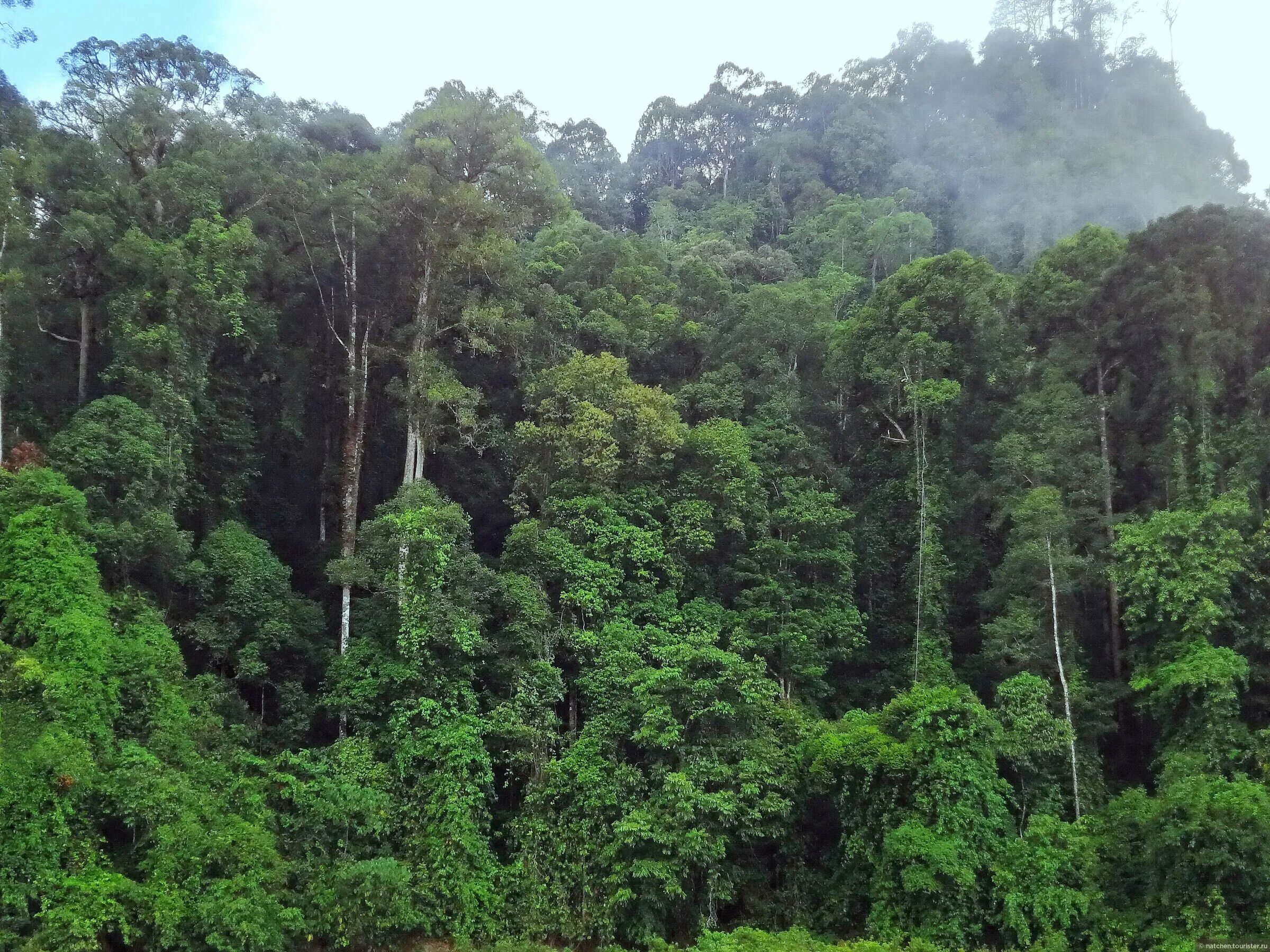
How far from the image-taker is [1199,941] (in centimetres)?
1066

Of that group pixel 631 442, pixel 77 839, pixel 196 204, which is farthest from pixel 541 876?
pixel 196 204

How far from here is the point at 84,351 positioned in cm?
1569

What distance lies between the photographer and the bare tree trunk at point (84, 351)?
51.1ft

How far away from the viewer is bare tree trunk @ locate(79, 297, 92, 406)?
51.1 ft

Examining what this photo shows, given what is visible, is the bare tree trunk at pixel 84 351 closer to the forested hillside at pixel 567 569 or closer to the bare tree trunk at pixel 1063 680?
the forested hillside at pixel 567 569

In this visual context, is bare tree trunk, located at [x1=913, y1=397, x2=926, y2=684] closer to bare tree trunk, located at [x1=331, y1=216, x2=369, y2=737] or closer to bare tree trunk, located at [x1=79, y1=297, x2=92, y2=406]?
bare tree trunk, located at [x1=331, y1=216, x2=369, y2=737]

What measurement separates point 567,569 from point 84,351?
890 centimetres

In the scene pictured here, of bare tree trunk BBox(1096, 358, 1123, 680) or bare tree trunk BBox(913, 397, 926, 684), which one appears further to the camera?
bare tree trunk BBox(913, 397, 926, 684)

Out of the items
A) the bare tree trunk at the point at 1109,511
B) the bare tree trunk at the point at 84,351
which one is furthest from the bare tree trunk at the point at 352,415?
the bare tree trunk at the point at 1109,511

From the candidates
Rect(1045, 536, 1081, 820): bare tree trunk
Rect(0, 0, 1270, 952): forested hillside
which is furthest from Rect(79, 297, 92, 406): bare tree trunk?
Rect(1045, 536, 1081, 820): bare tree trunk

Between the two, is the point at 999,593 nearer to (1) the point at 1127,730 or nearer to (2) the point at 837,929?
(1) the point at 1127,730

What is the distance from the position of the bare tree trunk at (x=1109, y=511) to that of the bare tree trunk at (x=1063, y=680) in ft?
3.37

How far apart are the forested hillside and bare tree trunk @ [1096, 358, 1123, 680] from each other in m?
0.10

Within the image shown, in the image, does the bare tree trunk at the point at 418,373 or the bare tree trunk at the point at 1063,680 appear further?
the bare tree trunk at the point at 418,373
